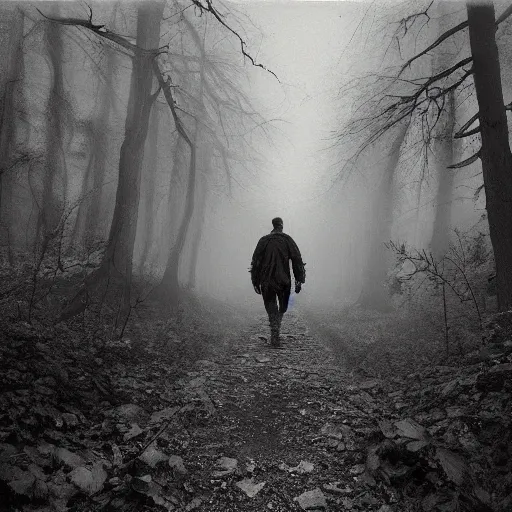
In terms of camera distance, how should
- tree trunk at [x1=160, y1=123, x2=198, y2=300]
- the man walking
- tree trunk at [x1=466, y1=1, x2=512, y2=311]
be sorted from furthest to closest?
tree trunk at [x1=160, y1=123, x2=198, y2=300]
the man walking
tree trunk at [x1=466, y1=1, x2=512, y2=311]

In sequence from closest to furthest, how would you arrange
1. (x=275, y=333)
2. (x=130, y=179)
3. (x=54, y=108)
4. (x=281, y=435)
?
1. (x=281, y=435)
2. (x=275, y=333)
3. (x=130, y=179)
4. (x=54, y=108)

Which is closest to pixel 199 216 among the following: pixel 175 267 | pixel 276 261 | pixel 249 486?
pixel 175 267

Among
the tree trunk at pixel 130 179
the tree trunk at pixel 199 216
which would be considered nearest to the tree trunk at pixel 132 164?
the tree trunk at pixel 130 179

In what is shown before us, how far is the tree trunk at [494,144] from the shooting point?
546 cm

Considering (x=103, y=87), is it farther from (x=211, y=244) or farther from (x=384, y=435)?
(x=384, y=435)

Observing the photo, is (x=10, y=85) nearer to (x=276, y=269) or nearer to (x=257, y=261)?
(x=257, y=261)

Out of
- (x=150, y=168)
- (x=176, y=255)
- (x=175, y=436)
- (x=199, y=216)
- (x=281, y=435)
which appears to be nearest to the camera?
(x=175, y=436)

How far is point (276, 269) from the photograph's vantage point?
293 inches

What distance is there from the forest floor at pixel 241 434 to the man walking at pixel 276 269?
2376mm

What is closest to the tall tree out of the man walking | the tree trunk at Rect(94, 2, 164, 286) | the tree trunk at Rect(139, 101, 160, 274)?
the tree trunk at Rect(139, 101, 160, 274)

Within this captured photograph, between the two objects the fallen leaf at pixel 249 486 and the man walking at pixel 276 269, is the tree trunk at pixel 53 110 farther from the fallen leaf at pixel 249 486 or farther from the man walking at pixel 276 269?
the fallen leaf at pixel 249 486

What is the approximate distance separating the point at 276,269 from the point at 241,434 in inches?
168

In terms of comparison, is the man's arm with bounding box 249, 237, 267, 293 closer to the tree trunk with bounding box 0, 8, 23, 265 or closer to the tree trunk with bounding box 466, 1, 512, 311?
the tree trunk with bounding box 466, 1, 512, 311

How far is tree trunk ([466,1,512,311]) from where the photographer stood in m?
5.46
